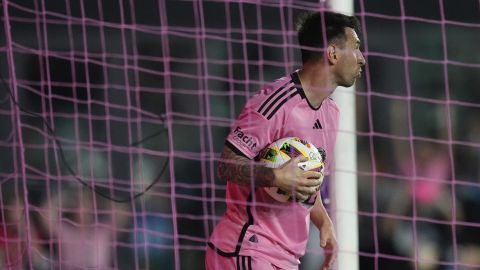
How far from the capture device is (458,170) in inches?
304

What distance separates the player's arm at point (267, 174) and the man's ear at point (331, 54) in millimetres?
451

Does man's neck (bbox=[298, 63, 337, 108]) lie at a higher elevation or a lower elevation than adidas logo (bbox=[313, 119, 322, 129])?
higher

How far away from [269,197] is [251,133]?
293mm

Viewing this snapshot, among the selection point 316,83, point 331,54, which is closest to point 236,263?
point 316,83

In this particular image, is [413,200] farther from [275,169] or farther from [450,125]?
[275,169]

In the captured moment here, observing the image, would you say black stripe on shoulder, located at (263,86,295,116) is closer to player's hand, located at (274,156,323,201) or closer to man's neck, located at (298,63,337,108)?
man's neck, located at (298,63,337,108)

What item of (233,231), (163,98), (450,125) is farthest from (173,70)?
(233,231)

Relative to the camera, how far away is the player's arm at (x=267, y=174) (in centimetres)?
479

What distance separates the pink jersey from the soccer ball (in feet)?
0.11

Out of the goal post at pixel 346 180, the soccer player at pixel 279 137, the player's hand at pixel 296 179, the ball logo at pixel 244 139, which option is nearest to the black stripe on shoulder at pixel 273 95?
the soccer player at pixel 279 137

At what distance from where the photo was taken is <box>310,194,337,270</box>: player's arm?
5.30 meters

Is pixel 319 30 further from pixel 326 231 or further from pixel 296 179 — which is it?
pixel 326 231

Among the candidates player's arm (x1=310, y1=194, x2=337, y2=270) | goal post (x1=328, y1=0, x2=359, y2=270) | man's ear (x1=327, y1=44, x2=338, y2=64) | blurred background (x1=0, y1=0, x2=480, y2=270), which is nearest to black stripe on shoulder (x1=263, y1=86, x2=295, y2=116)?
man's ear (x1=327, y1=44, x2=338, y2=64)

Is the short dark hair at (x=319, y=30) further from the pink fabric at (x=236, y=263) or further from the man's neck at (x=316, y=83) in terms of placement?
the pink fabric at (x=236, y=263)
